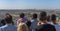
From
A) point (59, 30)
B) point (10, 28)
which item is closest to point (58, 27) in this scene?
point (59, 30)

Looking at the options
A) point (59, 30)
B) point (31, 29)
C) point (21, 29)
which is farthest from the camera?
point (31, 29)

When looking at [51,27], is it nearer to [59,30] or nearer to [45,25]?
[45,25]

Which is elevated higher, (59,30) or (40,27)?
Answer: (40,27)

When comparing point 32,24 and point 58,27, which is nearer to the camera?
point 58,27

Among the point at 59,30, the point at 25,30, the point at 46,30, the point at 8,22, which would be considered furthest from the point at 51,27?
the point at 59,30

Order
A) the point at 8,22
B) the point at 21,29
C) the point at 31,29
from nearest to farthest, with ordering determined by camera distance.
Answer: the point at 21,29 → the point at 8,22 → the point at 31,29

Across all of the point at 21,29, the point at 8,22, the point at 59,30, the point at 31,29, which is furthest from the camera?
the point at 31,29

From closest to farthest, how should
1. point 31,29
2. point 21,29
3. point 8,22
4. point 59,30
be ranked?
point 21,29 → point 8,22 → point 59,30 → point 31,29

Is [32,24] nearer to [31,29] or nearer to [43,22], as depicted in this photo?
[31,29]

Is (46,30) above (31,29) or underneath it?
above

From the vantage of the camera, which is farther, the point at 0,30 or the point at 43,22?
the point at 0,30
